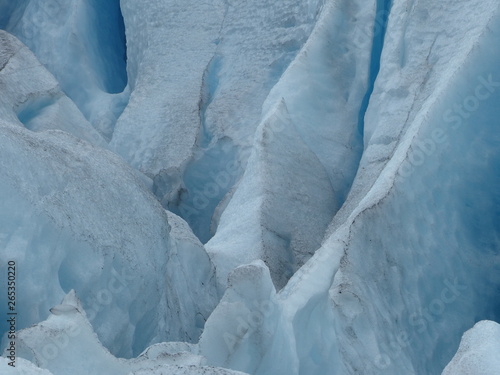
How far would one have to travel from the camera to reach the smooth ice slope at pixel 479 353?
2.07 metres

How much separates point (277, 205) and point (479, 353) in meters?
1.84

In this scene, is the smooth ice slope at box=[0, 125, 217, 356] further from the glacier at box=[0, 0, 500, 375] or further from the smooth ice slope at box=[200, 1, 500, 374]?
the smooth ice slope at box=[200, 1, 500, 374]

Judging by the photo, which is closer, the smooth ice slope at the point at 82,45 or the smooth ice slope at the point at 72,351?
the smooth ice slope at the point at 72,351

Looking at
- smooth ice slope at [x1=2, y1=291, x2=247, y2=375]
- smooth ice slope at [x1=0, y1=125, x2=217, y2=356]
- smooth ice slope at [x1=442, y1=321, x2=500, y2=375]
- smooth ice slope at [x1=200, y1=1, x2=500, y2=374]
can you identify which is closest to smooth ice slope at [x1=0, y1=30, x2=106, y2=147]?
smooth ice slope at [x1=0, y1=125, x2=217, y2=356]

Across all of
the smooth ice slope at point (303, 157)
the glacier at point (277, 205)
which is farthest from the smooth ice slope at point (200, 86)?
the smooth ice slope at point (303, 157)

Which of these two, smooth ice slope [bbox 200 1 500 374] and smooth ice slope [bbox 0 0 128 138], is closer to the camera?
smooth ice slope [bbox 200 1 500 374]

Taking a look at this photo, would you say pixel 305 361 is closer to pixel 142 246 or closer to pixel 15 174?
pixel 142 246

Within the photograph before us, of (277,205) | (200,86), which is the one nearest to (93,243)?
(277,205)

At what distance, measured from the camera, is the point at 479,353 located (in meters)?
2.14

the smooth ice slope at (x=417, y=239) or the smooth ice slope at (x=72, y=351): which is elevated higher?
the smooth ice slope at (x=417, y=239)

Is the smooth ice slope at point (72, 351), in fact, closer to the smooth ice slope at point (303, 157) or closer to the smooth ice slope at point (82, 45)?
the smooth ice slope at point (303, 157)

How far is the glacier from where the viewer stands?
2.72 metres

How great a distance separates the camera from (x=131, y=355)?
3090 mm

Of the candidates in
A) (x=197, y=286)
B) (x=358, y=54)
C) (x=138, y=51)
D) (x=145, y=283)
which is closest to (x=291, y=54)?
(x=358, y=54)
